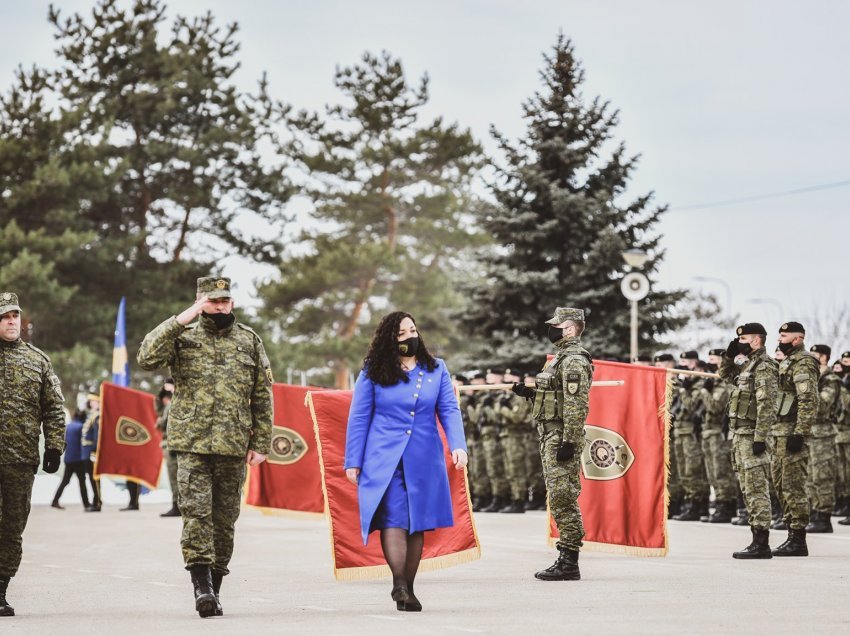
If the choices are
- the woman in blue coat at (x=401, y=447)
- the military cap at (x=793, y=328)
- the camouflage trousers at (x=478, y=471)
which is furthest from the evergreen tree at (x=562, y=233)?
the woman in blue coat at (x=401, y=447)

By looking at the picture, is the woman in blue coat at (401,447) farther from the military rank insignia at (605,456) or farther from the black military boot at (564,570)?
the military rank insignia at (605,456)

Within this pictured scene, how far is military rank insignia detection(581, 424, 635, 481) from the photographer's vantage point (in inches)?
547

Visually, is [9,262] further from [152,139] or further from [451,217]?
[451,217]

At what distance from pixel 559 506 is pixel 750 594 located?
1.92 metres

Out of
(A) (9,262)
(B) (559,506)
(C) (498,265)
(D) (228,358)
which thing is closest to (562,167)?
(C) (498,265)

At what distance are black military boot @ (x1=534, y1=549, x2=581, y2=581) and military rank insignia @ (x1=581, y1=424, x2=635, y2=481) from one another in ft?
8.27

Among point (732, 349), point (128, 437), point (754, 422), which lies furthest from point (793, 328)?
point (128, 437)

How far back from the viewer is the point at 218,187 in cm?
4688

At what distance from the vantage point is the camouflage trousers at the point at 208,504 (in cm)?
910

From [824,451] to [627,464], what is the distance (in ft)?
14.3

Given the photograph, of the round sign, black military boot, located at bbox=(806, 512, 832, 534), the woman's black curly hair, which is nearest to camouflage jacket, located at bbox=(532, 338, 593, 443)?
the woman's black curly hair

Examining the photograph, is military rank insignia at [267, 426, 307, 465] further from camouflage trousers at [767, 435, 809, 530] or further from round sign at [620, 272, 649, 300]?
round sign at [620, 272, 649, 300]

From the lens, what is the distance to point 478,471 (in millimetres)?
24078

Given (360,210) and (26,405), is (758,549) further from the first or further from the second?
(360,210)
